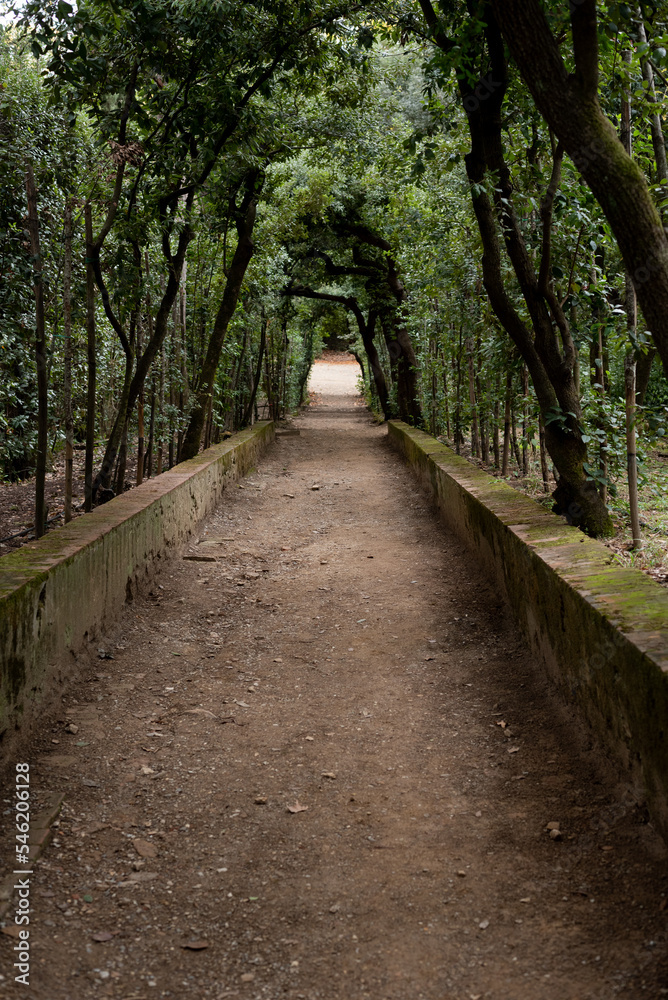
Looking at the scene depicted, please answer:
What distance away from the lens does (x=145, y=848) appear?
2.87m

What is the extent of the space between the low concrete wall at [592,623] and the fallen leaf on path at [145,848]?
1.69m

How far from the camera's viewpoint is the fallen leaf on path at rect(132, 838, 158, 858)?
9.30 feet

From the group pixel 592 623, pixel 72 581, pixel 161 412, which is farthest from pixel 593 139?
pixel 161 412

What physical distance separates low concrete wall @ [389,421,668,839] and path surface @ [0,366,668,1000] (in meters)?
0.18

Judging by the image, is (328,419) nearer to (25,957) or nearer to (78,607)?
(78,607)

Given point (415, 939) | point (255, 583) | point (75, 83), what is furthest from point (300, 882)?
point (75, 83)

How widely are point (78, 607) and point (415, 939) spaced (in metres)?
2.52

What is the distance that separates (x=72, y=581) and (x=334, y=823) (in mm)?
1871

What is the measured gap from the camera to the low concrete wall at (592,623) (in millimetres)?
2646

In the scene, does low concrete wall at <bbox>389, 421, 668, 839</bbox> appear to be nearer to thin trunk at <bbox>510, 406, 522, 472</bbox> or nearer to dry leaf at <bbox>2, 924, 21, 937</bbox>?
dry leaf at <bbox>2, 924, 21, 937</bbox>

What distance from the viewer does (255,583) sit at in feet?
20.4
